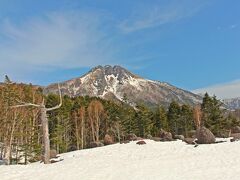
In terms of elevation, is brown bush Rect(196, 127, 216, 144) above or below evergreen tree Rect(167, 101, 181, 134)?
below

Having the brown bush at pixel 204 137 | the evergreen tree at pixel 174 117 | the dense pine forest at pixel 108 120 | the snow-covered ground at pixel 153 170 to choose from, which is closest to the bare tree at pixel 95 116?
the dense pine forest at pixel 108 120

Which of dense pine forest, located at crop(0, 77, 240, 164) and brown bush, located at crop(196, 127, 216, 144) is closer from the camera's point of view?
brown bush, located at crop(196, 127, 216, 144)

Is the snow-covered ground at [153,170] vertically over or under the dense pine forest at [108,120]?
under

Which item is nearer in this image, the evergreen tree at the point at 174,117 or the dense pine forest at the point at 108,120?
the dense pine forest at the point at 108,120

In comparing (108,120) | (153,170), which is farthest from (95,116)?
(153,170)

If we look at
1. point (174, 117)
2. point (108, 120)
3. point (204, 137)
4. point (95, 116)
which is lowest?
point (204, 137)

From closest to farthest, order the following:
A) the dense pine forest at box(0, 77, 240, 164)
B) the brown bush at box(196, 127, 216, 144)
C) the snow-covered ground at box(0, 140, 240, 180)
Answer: the snow-covered ground at box(0, 140, 240, 180)
the brown bush at box(196, 127, 216, 144)
the dense pine forest at box(0, 77, 240, 164)

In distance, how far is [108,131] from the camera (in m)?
79.4

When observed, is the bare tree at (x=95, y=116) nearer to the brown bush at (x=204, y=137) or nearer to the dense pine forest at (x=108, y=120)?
the dense pine forest at (x=108, y=120)

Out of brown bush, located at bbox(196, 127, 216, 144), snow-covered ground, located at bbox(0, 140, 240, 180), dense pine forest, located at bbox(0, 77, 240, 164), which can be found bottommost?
snow-covered ground, located at bbox(0, 140, 240, 180)

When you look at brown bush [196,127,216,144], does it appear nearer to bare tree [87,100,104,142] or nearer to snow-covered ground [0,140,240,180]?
snow-covered ground [0,140,240,180]

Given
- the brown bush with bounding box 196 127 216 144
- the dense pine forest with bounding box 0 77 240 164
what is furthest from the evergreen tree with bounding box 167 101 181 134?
the brown bush with bounding box 196 127 216 144

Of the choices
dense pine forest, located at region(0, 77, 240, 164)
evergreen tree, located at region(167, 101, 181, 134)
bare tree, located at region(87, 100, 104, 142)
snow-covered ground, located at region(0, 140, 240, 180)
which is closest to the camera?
snow-covered ground, located at region(0, 140, 240, 180)

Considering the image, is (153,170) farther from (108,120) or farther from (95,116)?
(108,120)
